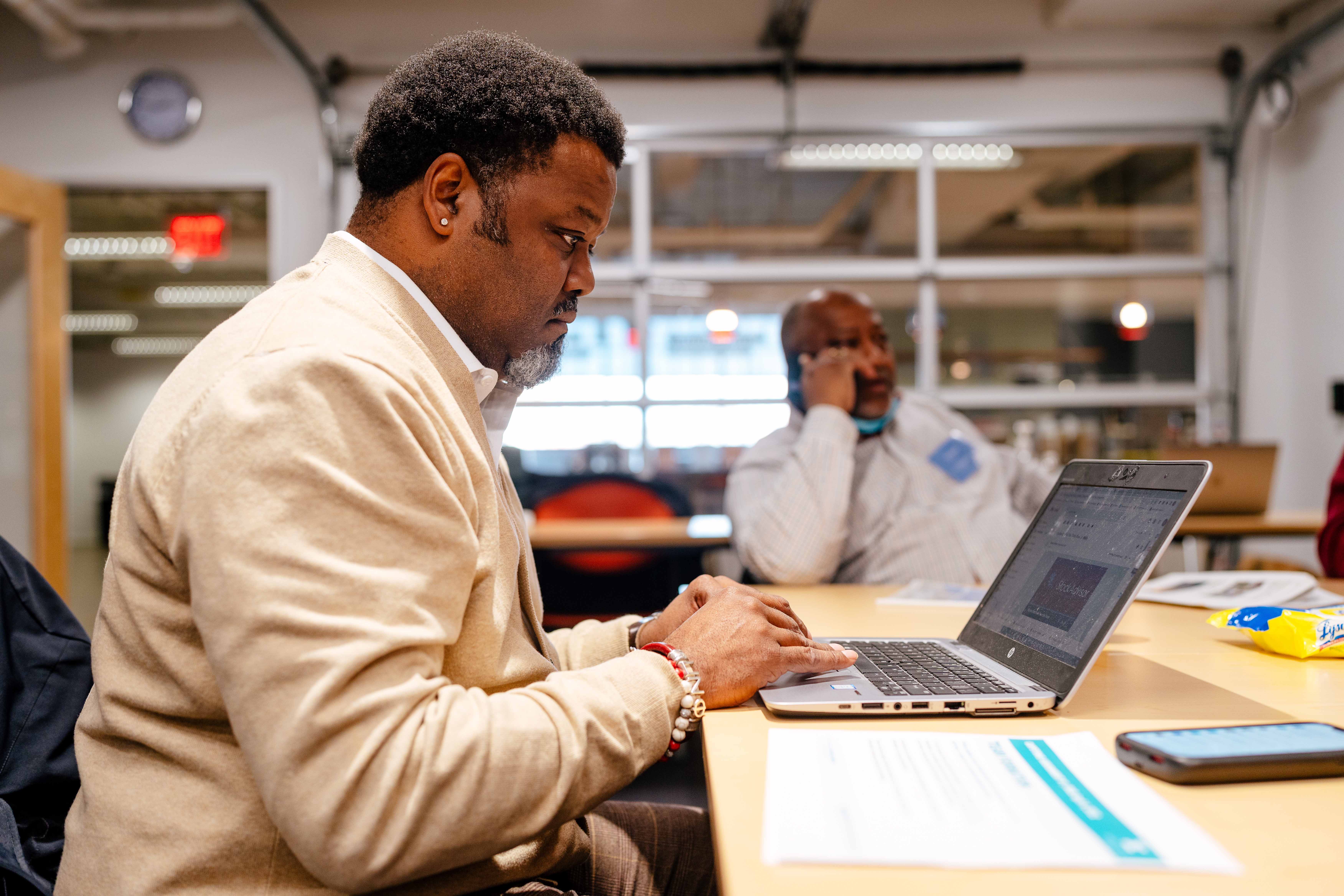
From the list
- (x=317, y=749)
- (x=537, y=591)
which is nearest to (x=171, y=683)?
(x=317, y=749)

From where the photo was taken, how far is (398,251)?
87 cm

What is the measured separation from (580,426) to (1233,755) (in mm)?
4164

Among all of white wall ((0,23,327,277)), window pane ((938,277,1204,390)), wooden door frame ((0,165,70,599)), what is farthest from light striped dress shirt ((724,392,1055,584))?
wooden door frame ((0,165,70,599))

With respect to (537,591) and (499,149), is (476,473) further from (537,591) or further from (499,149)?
(499,149)

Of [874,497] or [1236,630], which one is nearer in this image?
[1236,630]

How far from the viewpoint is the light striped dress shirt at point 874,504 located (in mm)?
1748

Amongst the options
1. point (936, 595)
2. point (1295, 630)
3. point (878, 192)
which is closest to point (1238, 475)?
point (936, 595)

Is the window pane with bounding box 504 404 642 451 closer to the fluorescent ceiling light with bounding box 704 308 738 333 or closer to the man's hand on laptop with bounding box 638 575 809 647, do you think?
the fluorescent ceiling light with bounding box 704 308 738 333

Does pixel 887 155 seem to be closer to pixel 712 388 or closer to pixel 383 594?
pixel 712 388

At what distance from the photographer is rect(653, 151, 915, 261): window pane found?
4648 millimetres

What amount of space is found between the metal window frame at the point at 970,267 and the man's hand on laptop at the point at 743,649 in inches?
147

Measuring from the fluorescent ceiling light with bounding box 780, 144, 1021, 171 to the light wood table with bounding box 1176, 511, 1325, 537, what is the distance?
2401 mm

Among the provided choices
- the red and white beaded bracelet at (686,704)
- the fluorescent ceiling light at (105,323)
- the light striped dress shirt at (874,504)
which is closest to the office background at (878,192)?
the light striped dress shirt at (874,504)

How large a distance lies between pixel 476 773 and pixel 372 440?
0.81 feet
